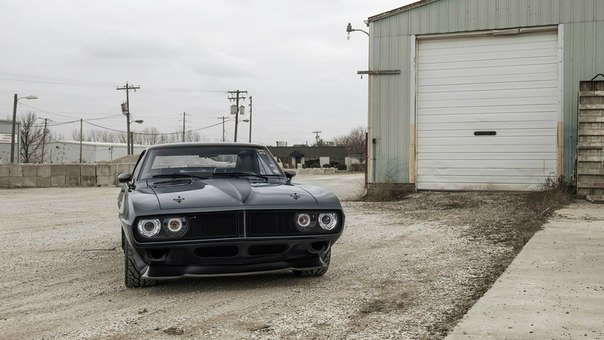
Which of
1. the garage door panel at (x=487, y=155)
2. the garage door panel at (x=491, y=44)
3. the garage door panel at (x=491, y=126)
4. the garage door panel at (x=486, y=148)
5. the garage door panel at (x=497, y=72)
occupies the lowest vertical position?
the garage door panel at (x=487, y=155)

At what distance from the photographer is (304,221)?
4750 mm

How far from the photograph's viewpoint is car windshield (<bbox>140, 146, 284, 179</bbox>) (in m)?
5.79

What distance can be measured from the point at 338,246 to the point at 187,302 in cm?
331

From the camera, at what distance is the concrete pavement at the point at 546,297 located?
3.49m

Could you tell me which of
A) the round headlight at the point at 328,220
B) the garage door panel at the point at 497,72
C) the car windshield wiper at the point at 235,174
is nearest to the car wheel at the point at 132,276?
the car windshield wiper at the point at 235,174

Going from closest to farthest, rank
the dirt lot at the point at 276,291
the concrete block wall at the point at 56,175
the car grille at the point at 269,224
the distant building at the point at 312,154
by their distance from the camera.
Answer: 1. the dirt lot at the point at 276,291
2. the car grille at the point at 269,224
3. the concrete block wall at the point at 56,175
4. the distant building at the point at 312,154

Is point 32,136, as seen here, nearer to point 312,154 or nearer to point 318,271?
point 312,154

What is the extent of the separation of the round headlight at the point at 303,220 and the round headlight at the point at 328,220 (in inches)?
4.4

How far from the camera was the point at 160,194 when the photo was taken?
4.81m

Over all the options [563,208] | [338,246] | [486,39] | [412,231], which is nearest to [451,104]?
[486,39]

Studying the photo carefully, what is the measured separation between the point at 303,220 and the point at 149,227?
4.10ft

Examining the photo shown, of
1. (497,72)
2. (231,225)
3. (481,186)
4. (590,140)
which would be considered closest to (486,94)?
(497,72)

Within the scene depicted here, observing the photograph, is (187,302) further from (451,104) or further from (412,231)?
(451,104)

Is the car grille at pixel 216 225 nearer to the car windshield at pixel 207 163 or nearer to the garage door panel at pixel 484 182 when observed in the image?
the car windshield at pixel 207 163
